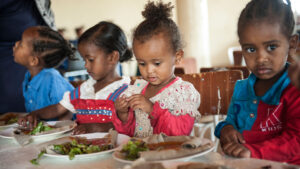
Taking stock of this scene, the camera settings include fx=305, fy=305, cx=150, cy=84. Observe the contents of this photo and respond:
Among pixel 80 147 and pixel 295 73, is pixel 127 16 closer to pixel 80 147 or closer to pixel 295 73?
pixel 80 147

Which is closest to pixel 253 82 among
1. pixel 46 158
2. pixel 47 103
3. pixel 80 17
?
pixel 46 158

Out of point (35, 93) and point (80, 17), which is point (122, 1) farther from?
point (35, 93)

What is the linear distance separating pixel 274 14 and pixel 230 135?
484 millimetres

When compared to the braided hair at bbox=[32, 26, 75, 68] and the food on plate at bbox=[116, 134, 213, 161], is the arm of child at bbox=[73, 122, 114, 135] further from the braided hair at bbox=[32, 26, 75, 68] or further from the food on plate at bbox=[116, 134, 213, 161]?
the braided hair at bbox=[32, 26, 75, 68]

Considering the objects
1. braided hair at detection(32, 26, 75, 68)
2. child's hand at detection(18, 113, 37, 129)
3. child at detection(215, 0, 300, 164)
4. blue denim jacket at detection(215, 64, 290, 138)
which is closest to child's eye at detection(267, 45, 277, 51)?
child at detection(215, 0, 300, 164)

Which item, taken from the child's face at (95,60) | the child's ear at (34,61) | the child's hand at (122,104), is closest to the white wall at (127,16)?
the child's ear at (34,61)

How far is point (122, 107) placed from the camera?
1410mm

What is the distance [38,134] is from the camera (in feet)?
4.61

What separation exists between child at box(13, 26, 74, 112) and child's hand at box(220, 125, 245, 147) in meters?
1.41

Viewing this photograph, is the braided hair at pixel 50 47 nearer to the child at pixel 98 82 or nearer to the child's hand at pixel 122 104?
the child at pixel 98 82

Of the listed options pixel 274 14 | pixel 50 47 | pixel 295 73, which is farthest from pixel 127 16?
pixel 295 73

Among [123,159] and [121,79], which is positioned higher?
[121,79]

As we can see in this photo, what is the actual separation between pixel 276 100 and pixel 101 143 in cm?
67

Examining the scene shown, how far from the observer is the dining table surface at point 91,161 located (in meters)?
0.82
